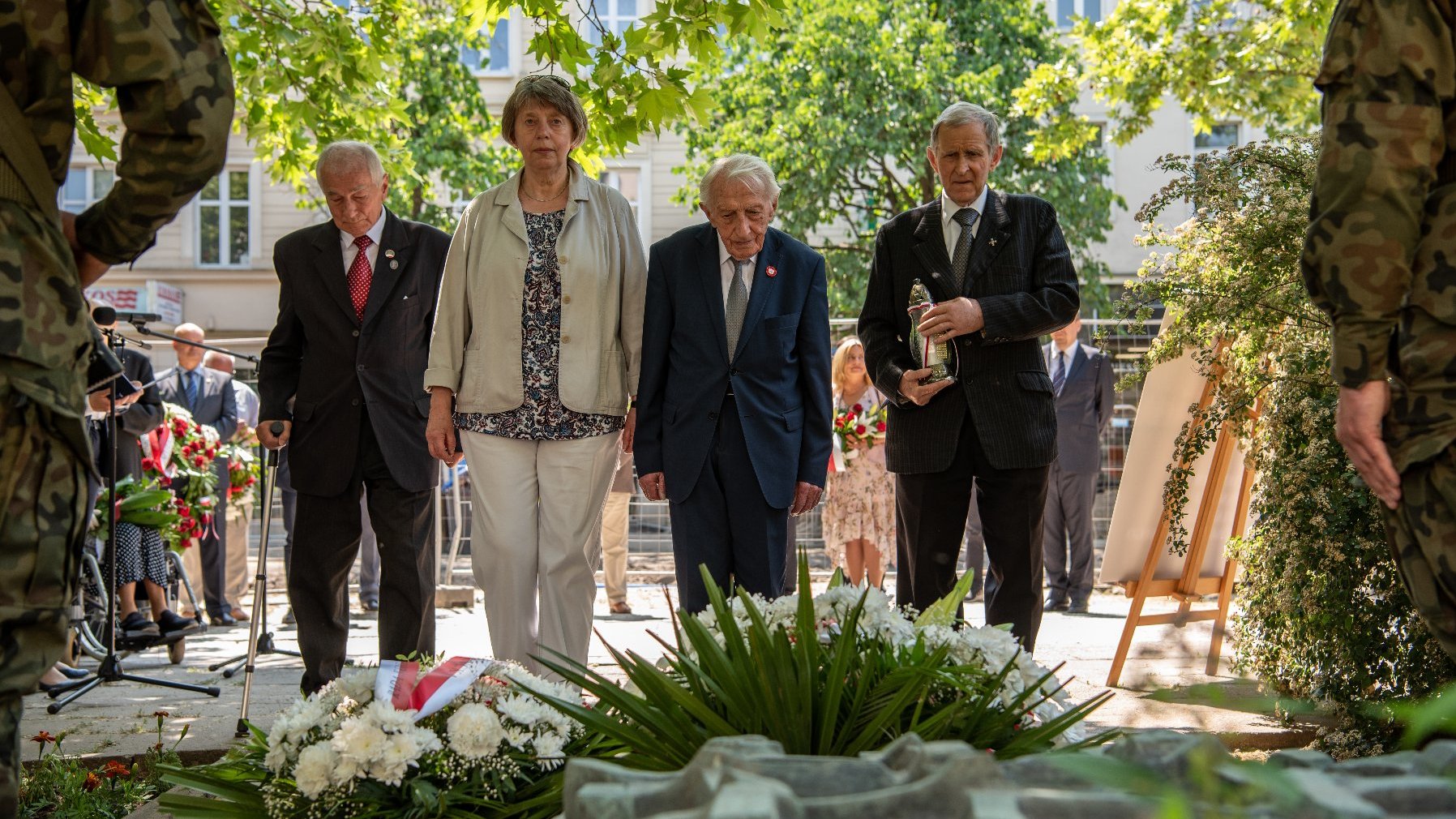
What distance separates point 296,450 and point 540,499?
1138 mm

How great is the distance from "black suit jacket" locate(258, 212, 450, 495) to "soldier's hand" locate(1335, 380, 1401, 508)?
12.2 ft

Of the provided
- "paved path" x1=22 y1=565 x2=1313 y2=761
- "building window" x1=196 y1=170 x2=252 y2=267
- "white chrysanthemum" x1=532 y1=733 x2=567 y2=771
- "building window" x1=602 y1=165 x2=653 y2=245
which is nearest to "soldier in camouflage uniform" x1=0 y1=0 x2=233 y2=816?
"white chrysanthemum" x1=532 y1=733 x2=567 y2=771

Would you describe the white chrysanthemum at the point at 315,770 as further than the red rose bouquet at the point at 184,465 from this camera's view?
No

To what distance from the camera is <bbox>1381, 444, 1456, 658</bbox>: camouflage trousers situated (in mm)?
2699

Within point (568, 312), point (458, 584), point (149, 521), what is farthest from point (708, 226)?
point (458, 584)

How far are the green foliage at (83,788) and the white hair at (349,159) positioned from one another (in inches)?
91.4

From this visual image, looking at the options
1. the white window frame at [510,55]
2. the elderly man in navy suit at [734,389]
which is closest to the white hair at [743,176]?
the elderly man in navy suit at [734,389]

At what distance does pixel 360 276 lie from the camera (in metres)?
5.82

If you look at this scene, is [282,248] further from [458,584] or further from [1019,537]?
[458,584]

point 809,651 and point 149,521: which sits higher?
point 809,651

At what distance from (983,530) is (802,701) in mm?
2745

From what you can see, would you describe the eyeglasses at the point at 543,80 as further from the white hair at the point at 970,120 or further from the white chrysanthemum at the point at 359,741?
the white chrysanthemum at the point at 359,741

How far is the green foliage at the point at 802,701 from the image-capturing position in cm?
247

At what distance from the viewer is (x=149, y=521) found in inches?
325
